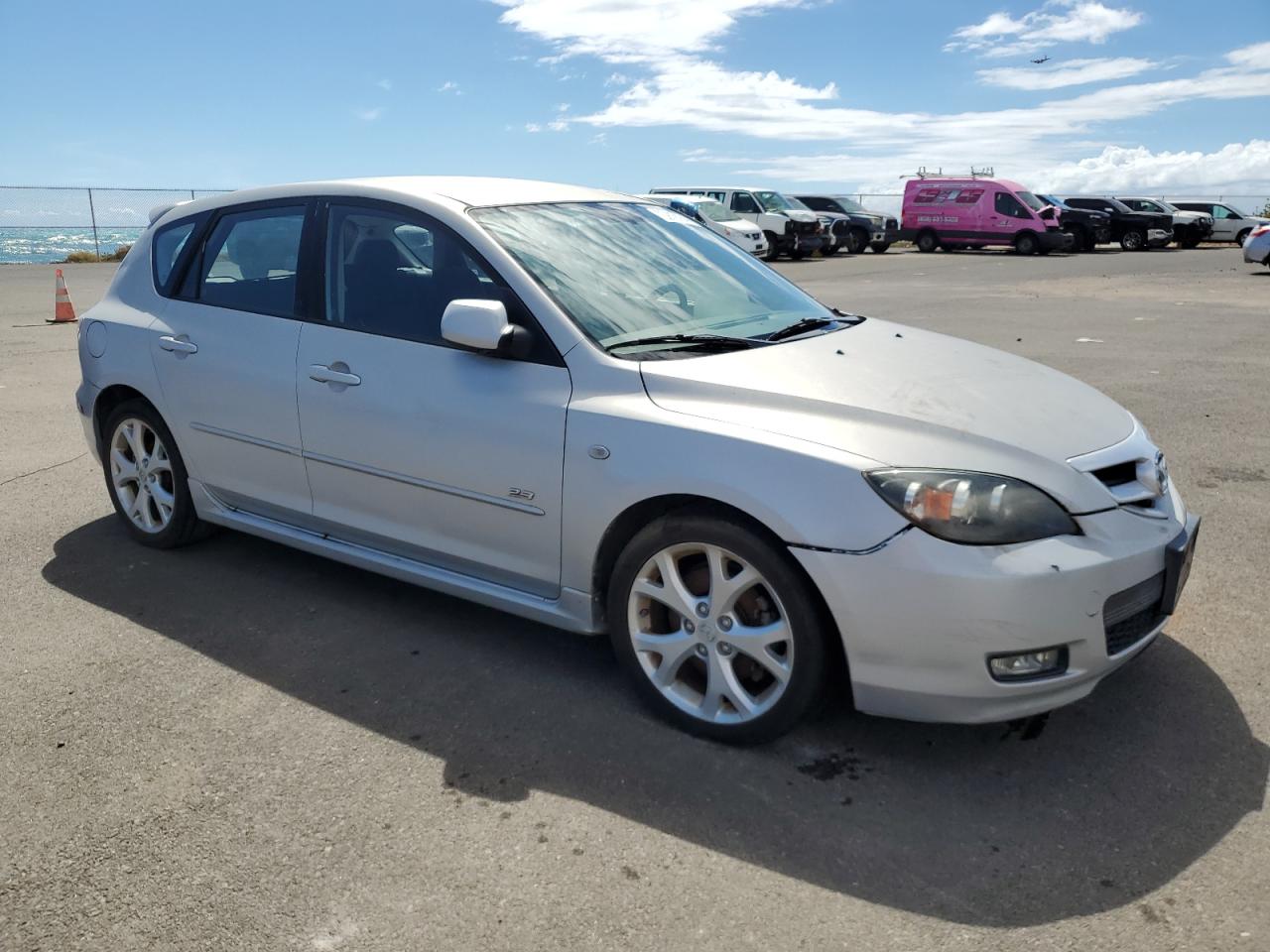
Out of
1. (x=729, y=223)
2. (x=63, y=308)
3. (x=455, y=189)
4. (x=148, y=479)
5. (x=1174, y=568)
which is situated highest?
(x=455, y=189)

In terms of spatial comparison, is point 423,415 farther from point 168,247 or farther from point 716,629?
point 168,247

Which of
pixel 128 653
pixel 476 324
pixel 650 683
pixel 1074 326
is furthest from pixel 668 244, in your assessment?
pixel 1074 326

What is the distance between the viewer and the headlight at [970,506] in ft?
9.93

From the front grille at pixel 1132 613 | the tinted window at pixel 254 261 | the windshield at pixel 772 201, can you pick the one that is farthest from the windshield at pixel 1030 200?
the front grille at pixel 1132 613

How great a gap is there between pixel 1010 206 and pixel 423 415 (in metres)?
34.1

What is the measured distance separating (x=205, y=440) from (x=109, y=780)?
1833 millimetres

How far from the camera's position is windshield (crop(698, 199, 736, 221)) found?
30.5m

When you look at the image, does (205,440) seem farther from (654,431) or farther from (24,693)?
(654,431)

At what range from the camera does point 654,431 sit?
3400mm

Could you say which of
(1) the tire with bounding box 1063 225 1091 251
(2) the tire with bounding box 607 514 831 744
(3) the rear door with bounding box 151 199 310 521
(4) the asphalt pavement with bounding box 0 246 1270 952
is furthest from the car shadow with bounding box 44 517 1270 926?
(1) the tire with bounding box 1063 225 1091 251

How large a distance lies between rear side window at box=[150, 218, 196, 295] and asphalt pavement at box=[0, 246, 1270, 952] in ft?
4.18

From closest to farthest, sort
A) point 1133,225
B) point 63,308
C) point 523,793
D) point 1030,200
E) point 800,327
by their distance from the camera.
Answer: point 523,793 < point 800,327 < point 63,308 < point 1030,200 < point 1133,225

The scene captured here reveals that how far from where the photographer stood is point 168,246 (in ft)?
16.9

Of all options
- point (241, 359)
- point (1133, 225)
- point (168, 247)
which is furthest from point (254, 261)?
point (1133, 225)
